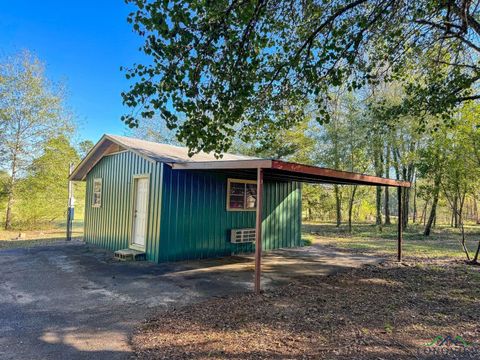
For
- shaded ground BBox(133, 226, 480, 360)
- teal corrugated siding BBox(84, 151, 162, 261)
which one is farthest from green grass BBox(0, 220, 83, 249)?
shaded ground BBox(133, 226, 480, 360)

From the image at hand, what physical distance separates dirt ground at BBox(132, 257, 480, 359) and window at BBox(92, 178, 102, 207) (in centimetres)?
627

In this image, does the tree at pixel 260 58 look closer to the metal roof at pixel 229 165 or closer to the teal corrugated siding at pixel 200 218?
the metal roof at pixel 229 165

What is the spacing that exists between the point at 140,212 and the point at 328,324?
5.32 meters

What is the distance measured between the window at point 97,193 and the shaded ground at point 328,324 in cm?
626

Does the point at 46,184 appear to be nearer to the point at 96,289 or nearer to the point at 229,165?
the point at 96,289

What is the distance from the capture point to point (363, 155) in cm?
1507

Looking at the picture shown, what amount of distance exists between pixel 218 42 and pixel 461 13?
3784 mm

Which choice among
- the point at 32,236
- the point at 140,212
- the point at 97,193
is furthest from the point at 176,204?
the point at 32,236

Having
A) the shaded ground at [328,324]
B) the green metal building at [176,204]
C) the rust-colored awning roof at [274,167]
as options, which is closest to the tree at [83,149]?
the green metal building at [176,204]

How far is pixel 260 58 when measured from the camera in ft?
15.8

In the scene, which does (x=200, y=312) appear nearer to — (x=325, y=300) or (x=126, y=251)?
(x=325, y=300)

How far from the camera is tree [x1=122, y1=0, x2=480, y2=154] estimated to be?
358cm

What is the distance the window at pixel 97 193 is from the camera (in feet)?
29.9

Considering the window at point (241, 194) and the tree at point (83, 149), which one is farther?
the tree at point (83, 149)
